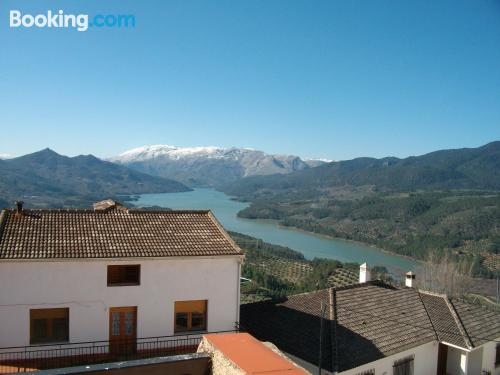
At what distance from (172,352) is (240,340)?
5085 millimetres

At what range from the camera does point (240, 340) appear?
23.3ft

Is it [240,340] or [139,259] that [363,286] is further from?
[240,340]

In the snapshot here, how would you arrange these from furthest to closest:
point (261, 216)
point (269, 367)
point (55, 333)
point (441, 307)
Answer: point (261, 216) < point (441, 307) < point (55, 333) < point (269, 367)

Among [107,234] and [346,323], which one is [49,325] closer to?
[107,234]

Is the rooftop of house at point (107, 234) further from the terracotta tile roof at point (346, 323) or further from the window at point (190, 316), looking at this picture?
the terracotta tile roof at point (346, 323)

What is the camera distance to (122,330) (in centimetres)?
1159

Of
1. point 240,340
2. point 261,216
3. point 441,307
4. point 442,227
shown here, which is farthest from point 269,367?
point 261,216

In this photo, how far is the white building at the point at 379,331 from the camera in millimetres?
12016

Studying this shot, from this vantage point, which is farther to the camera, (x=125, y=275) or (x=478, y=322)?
(x=478, y=322)

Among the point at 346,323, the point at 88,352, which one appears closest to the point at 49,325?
the point at 88,352

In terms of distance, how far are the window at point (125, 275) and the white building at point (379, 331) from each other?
3.84m

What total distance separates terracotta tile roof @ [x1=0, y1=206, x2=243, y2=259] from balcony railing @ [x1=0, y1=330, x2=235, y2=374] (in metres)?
2.14

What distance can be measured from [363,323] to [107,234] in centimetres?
762

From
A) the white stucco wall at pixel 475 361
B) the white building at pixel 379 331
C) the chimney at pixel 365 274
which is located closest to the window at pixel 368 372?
the white building at pixel 379 331
